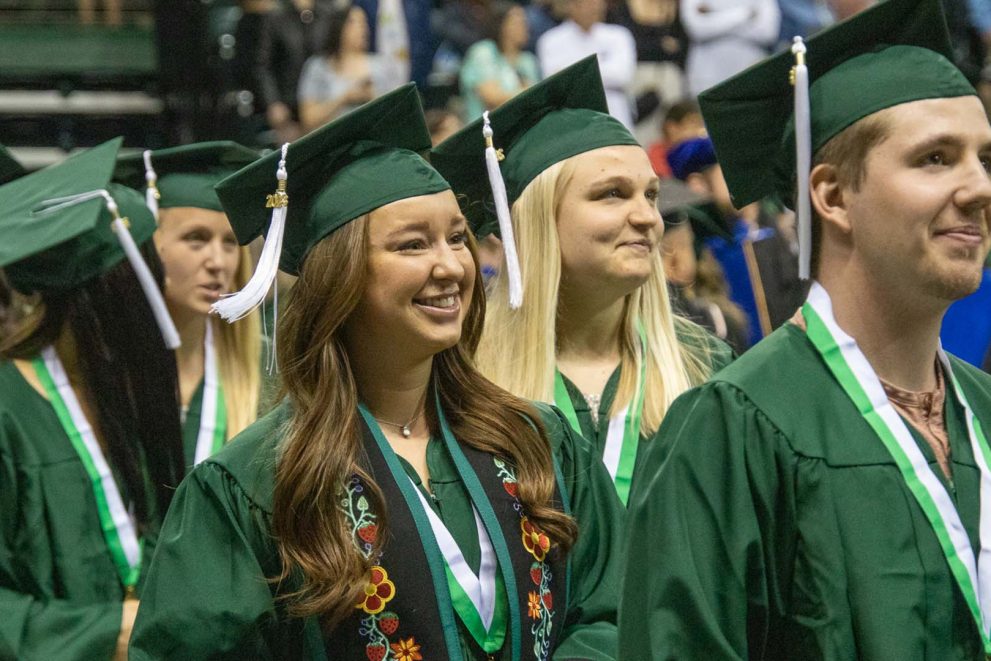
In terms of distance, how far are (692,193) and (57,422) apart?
3.62 meters

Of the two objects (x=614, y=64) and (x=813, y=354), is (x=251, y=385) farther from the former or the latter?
(x=614, y=64)

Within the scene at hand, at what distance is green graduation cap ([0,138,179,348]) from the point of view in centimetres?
475

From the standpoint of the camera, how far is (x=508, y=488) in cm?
341

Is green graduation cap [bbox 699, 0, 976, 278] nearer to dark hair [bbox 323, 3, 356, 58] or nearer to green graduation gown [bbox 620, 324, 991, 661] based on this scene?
green graduation gown [bbox 620, 324, 991, 661]

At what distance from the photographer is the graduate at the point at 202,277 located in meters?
5.38

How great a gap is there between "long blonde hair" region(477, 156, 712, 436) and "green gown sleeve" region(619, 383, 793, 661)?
5.49ft

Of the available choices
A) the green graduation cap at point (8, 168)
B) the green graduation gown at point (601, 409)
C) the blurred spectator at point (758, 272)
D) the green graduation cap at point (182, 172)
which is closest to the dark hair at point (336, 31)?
the blurred spectator at point (758, 272)

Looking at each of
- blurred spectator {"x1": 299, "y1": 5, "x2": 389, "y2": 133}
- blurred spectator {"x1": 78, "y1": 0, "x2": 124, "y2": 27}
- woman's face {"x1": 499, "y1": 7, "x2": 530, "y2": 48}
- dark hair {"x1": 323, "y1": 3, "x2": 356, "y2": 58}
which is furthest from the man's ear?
blurred spectator {"x1": 78, "y1": 0, "x2": 124, "y2": 27}

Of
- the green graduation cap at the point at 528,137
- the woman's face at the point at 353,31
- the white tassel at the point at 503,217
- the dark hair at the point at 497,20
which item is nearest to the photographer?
the white tassel at the point at 503,217

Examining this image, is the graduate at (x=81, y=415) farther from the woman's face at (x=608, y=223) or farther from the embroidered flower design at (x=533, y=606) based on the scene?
the embroidered flower design at (x=533, y=606)

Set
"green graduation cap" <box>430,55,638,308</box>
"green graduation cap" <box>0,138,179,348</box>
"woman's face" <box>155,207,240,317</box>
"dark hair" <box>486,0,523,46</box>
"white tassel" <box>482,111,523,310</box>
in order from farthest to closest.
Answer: "dark hair" <box>486,0,523,46</box> → "woman's face" <box>155,207,240,317</box> → "green graduation cap" <box>0,138,179,348</box> → "green graduation cap" <box>430,55,638,308</box> → "white tassel" <box>482,111,523,310</box>

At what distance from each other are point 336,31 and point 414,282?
7.07 metres

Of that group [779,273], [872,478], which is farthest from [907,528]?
[779,273]

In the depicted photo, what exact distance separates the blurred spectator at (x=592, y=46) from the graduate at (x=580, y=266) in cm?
607
